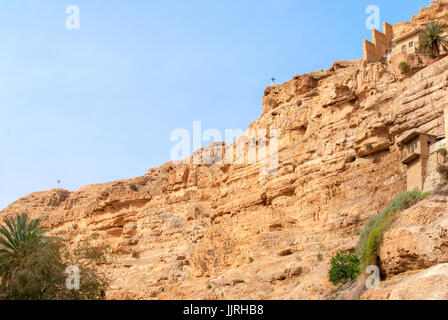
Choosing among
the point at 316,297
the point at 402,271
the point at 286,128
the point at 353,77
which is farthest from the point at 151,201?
the point at 402,271

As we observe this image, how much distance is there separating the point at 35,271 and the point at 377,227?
12.0 metres

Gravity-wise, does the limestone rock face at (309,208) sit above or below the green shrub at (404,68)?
below

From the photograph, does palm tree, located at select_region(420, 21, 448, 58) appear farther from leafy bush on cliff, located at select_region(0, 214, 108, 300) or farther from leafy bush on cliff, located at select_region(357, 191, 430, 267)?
leafy bush on cliff, located at select_region(0, 214, 108, 300)

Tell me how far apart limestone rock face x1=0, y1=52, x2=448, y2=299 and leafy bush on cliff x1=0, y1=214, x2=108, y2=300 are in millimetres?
8884

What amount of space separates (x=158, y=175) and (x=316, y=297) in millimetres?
38312

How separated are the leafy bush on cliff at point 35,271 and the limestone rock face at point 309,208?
8884mm

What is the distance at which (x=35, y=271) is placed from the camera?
24391 mm

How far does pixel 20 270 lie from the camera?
2520 centimetres

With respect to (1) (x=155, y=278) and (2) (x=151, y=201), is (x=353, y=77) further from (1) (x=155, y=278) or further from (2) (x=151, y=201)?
(2) (x=151, y=201)

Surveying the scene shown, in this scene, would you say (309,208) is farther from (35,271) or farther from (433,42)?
(35,271)

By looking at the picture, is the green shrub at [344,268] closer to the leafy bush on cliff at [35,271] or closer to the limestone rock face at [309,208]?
the limestone rock face at [309,208]

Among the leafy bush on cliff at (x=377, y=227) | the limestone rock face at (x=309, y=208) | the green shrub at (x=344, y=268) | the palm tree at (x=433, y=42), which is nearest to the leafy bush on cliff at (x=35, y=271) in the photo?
the limestone rock face at (x=309, y=208)

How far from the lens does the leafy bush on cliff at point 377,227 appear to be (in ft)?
76.3
